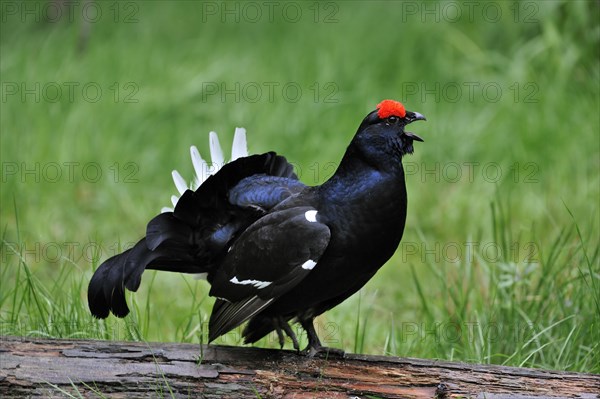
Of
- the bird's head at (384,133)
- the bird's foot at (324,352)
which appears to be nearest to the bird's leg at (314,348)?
the bird's foot at (324,352)

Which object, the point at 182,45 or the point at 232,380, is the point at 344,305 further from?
the point at 182,45

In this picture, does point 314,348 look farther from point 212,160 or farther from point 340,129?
point 340,129

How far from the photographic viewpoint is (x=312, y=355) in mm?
3385

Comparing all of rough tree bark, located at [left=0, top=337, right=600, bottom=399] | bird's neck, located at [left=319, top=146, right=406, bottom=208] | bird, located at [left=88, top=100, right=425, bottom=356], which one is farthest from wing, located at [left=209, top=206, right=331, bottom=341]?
rough tree bark, located at [left=0, top=337, right=600, bottom=399]

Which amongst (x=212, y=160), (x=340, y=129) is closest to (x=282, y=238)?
(x=212, y=160)

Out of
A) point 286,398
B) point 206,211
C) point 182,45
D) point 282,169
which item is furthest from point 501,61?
point 286,398

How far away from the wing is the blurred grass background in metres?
0.56

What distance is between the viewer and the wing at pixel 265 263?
10.4 feet

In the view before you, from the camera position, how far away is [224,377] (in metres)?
3.07

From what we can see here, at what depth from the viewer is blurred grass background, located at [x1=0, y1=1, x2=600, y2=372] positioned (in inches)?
178

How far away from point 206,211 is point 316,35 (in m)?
4.49

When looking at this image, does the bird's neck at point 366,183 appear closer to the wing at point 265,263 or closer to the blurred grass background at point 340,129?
the wing at point 265,263

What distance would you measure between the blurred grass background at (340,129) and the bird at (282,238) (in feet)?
1.59

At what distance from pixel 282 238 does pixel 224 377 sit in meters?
0.55
